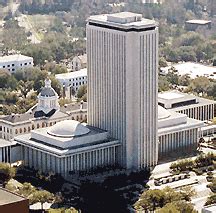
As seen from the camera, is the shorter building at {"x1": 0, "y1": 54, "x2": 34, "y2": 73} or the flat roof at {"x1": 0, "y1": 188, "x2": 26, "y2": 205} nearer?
the flat roof at {"x1": 0, "y1": 188, "x2": 26, "y2": 205}

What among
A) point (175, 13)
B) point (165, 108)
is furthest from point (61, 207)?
point (175, 13)

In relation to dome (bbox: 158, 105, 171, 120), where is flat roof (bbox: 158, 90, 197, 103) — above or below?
below

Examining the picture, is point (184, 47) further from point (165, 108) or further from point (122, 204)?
point (122, 204)

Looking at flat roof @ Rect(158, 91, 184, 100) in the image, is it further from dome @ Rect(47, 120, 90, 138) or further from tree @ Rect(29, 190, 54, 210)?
tree @ Rect(29, 190, 54, 210)

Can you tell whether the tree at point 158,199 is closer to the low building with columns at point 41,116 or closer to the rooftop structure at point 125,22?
the rooftop structure at point 125,22

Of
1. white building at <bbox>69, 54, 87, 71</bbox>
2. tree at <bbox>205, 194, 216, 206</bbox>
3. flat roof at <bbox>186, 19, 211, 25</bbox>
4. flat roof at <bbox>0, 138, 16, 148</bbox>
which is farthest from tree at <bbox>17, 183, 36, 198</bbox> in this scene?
flat roof at <bbox>186, 19, 211, 25</bbox>

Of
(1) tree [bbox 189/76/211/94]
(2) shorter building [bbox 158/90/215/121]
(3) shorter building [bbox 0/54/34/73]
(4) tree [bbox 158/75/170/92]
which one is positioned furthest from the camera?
(3) shorter building [bbox 0/54/34/73]

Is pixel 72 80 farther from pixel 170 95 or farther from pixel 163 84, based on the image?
pixel 170 95

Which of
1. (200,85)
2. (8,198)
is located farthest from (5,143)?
(8,198)
